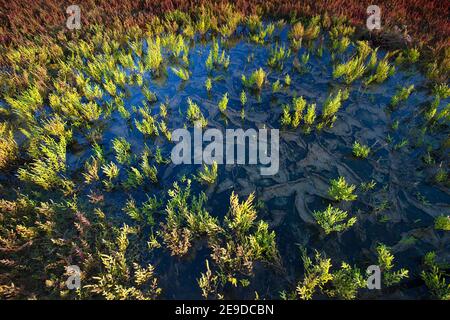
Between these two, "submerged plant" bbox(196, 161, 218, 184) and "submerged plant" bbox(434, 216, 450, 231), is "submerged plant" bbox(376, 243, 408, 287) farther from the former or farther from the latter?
"submerged plant" bbox(196, 161, 218, 184)

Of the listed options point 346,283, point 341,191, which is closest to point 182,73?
point 341,191

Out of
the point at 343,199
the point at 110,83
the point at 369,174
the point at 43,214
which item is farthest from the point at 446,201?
the point at 110,83

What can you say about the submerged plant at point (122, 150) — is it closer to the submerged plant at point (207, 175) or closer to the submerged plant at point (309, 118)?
the submerged plant at point (207, 175)

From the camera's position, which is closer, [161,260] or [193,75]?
[161,260]

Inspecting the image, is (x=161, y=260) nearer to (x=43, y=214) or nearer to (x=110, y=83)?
(x=43, y=214)

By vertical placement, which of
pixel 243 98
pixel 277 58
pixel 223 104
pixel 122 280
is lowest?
pixel 122 280

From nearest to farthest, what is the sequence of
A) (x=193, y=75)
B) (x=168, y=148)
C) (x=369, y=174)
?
(x=369, y=174)
(x=168, y=148)
(x=193, y=75)

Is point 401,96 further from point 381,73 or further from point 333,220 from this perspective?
point 333,220
